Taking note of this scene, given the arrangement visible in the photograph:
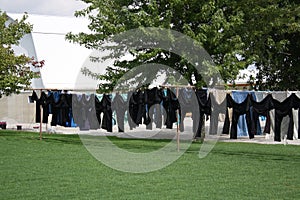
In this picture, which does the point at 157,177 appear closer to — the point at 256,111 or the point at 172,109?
the point at 256,111

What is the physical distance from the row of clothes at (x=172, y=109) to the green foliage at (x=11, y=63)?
2488mm

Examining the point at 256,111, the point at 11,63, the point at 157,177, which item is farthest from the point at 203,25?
the point at 157,177

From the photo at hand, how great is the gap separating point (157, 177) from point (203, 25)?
10.8 meters

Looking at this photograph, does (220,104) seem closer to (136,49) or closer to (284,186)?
(136,49)

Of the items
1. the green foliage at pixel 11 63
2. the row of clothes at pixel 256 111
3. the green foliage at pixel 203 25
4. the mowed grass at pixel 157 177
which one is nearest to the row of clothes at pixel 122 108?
the row of clothes at pixel 256 111

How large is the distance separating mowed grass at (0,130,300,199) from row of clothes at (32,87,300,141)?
4.44 ft

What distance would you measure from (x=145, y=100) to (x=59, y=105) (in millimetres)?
4457

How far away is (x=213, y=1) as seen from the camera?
2102 centimetres

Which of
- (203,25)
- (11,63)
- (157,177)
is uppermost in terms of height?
(203,25)

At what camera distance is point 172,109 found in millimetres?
18375

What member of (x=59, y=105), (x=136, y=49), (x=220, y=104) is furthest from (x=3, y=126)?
(x=220, y=104)

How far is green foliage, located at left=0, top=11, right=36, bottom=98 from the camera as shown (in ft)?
78.6

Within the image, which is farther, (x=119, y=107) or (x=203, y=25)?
(x=203, y=25)

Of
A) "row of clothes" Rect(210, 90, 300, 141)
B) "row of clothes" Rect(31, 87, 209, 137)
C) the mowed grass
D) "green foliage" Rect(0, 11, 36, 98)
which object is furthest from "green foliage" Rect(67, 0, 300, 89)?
the mowed grass
